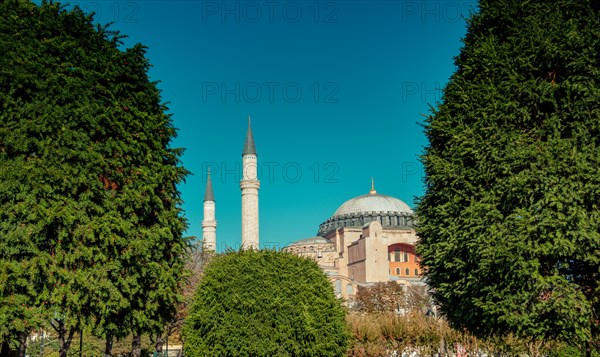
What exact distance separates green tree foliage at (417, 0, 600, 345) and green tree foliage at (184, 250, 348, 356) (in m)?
3.15

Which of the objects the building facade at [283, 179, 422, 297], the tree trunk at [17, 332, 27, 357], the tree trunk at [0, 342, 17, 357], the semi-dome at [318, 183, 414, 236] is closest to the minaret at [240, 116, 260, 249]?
the building facade at [283, 179, 422, 297]

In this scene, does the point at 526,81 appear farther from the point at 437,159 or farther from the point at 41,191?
the point at 41,191

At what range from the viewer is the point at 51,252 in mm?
10844

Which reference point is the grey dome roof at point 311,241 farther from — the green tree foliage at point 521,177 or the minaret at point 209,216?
the green tree foliage at point 521,177

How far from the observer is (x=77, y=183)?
1096 centimetres

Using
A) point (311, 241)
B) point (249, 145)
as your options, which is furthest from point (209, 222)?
point (311, 241)

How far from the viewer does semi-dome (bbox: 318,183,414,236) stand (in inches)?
3270

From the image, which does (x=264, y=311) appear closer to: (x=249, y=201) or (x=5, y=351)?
(x=5, y=351)

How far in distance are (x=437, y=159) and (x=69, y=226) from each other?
737 centimetres

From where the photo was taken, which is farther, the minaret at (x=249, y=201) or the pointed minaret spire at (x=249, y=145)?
the pointed minaret spire at (x=249, y=145)

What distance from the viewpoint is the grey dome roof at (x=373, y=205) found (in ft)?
279

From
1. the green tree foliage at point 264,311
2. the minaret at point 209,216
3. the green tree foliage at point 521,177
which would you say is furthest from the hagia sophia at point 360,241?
the green tree foliage at point 521,177

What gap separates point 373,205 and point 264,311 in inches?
2870

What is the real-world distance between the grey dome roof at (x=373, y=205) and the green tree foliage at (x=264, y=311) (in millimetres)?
70686
